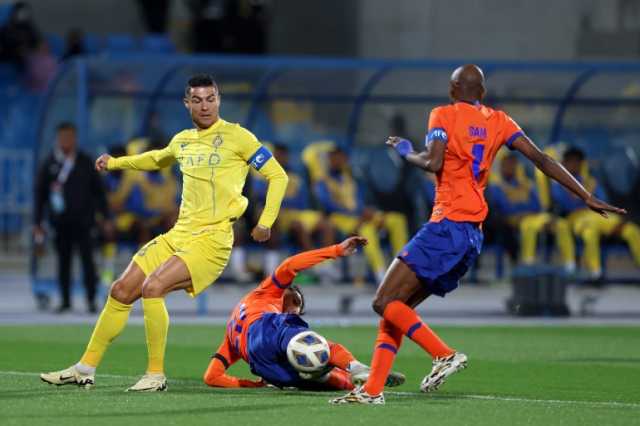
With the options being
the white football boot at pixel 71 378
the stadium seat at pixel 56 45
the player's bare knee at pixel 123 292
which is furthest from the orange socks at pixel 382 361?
→ the stadium seat at pixel 56 45

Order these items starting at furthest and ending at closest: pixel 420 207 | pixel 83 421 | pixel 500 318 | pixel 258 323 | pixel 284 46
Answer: pixel 284 46 < pixel 420 207 < pixel 500 318 < pixel 258 323 < pixel 83 421

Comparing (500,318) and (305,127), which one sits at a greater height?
(305,127)

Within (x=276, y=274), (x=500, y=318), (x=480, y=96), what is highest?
(x=480, y=96)

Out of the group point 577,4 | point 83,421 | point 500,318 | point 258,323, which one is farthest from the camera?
point 577,4

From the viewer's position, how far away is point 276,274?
36.8ft

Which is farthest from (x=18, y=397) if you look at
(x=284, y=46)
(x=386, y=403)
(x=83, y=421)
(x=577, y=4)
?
(x=284, y=46)

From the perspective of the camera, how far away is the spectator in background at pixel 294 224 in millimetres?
20969

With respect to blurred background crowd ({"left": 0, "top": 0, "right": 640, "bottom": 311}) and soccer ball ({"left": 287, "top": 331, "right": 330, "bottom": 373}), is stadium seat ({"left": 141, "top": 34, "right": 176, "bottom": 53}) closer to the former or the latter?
blurred background crowd ({"left": 0, "top": 0, "right": 640, "bottom": 311})

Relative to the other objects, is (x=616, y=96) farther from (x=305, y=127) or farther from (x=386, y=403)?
(x=386, y=403)

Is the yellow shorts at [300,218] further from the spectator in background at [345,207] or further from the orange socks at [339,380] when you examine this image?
the orange socks at [339,380]

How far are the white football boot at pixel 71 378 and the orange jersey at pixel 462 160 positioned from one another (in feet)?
8.03

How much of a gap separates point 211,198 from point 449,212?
1.62m

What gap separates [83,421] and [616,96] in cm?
1405

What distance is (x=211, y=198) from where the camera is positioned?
36.2 ft
